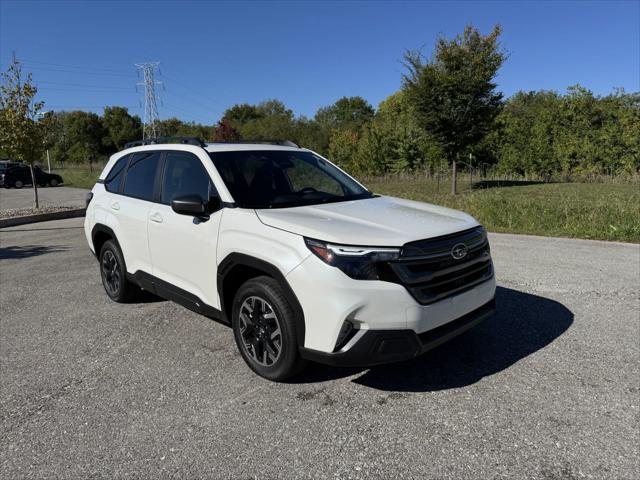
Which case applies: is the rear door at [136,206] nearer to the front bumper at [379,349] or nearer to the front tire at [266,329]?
the front tire at [266,329]

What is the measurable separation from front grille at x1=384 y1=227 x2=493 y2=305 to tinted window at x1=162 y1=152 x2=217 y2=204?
174 cm

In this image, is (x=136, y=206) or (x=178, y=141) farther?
(x=136, y=206)

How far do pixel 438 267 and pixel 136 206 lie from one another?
316 cm

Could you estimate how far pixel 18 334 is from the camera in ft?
14.9

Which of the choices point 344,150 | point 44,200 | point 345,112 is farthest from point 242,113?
point 44,200

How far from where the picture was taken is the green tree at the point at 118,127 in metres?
65.2

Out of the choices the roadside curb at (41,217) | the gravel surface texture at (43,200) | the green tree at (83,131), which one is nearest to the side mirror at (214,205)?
the roadside curb at (41,217)

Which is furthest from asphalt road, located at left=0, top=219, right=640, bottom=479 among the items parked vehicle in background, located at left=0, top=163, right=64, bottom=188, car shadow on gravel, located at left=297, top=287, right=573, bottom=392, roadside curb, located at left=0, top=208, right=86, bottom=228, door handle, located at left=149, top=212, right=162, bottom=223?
parked vehicle in background, located at left=0, top=163, right=64, bottom=188

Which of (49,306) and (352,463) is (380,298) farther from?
(49,306)

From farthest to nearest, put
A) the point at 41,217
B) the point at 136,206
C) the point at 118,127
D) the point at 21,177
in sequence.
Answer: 1. the point at 118,127
2. the point at 21,177
3. the point at 41,217
4. the point at 136,206

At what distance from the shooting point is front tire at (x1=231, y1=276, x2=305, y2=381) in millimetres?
3053

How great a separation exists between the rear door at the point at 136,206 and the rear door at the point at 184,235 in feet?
0.59

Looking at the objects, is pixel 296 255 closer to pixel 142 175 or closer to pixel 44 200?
pixel 142 175

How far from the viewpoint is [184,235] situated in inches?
152
